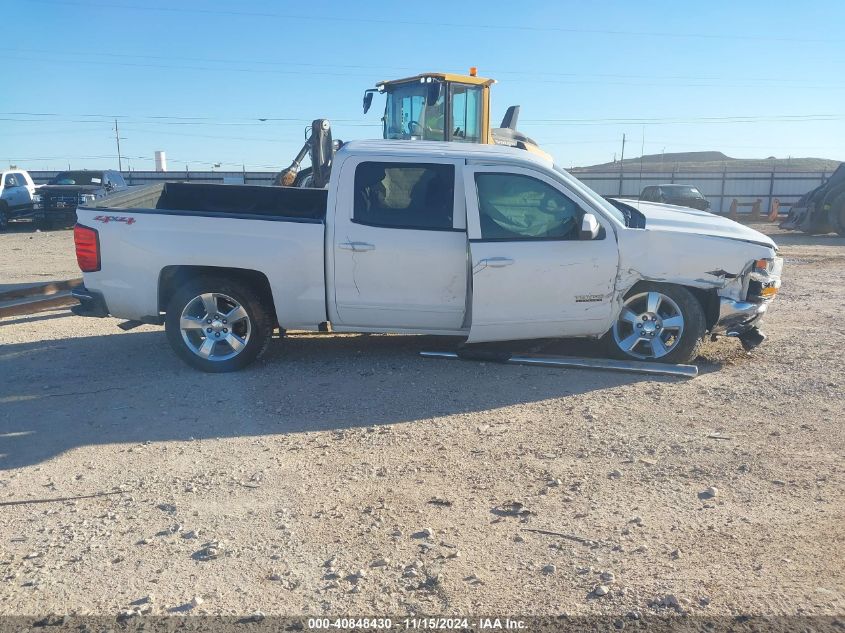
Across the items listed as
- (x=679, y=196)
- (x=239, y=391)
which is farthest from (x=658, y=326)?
(x=679, y=196)

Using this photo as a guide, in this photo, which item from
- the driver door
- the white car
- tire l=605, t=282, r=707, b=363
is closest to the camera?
the driver door

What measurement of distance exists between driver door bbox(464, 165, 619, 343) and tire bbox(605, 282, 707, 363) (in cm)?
31

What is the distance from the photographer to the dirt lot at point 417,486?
3252 mm

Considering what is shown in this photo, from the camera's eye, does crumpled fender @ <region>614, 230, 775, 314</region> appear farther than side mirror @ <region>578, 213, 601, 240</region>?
Yes

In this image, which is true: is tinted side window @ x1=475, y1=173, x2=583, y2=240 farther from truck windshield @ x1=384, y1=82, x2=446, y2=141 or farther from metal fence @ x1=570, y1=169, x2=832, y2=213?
metal fence @ x1=570, y1=169, x2=832, y2=213

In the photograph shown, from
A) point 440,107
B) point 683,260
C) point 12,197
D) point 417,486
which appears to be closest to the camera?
point 417,486

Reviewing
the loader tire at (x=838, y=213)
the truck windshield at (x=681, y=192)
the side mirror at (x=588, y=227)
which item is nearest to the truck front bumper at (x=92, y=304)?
the side mirror at (x=588, y=227)

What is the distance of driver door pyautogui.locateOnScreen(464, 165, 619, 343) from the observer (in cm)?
613

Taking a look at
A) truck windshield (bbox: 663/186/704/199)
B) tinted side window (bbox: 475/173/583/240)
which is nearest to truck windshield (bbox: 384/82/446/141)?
tinted side window (bbox: 475/173/583/240)

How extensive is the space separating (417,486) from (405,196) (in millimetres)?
2901

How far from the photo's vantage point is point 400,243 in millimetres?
6172

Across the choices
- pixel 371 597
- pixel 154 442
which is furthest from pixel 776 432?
pixel 154 442

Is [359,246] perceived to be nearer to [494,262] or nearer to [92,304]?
[494,262]

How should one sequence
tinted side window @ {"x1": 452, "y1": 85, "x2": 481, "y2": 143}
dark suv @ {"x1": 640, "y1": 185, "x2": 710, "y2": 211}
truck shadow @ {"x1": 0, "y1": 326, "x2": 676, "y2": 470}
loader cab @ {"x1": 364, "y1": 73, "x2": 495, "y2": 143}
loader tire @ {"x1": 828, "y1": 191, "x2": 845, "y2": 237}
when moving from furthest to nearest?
dark suv @ {"x1": 640, "y1": 185, "x2": 710, "y2": 211} → loader tire @ {"x1": 828, "y1": 191, "x2": 845, "y2": 237} → tinted side window @ {"x1": 452, "y1": 85, "x2": 481, "y2": 143} → loader cab @ {"x1": 364, "y1": 73, "x2": 495, "y2": 143} → truck shadow @ {"x1": 0, "y1": 326, "x2": 676, "y2": 470}
